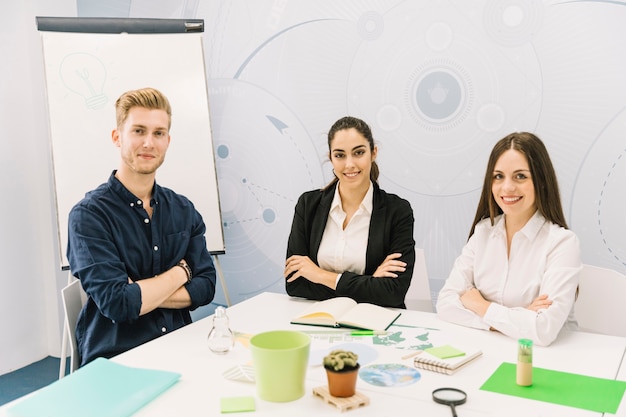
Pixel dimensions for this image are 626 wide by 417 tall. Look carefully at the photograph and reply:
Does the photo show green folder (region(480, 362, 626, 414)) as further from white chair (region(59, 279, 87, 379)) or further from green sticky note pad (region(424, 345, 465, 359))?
white chair (region(59, 279, 87, 379))

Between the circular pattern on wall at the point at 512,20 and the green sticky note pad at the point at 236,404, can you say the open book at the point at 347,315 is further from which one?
the circular pattern on wall at the point at 512,20

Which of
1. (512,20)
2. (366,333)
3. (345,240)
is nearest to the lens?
(366,333)

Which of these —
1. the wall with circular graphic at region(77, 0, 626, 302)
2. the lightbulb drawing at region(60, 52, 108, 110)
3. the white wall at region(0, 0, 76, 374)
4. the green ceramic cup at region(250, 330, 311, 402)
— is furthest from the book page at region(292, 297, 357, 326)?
the white wall at region(0, 0, 76, 374)

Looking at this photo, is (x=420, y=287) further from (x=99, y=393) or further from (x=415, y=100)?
(x=99, y=393)

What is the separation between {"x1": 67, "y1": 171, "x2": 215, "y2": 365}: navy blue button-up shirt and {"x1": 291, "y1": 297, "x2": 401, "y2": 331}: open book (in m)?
0.42

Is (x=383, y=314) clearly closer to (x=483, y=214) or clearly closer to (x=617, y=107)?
(x=483, y=214)

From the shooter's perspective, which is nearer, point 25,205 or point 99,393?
point 99,393

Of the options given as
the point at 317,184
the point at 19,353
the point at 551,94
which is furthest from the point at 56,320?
the point at 551,94

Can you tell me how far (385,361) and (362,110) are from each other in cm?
191

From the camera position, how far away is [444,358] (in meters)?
1.47

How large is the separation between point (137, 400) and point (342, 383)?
447 millimetres

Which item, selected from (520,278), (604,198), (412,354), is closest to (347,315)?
(412,354)

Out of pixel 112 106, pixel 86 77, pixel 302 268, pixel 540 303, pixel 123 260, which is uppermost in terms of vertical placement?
pixel 86 77

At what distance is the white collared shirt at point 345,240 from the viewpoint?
2.28 metres
